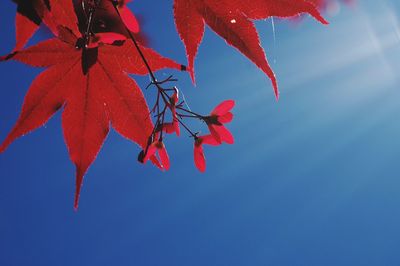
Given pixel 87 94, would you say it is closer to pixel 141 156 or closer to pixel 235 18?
pixel 141 156

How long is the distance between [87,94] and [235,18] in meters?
0.56

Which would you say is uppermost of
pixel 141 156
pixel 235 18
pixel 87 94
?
pixel 235 18

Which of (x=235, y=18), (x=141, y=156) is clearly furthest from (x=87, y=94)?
(x=235, y=18)

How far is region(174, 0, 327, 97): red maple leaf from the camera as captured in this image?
0.90m

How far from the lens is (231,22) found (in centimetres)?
91

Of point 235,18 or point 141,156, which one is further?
point 141,156

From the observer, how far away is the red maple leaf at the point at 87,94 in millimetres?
1111

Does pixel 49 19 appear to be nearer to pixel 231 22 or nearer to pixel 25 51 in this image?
pixel 25 51

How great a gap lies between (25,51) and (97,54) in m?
0.20

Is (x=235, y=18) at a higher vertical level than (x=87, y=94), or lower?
higher

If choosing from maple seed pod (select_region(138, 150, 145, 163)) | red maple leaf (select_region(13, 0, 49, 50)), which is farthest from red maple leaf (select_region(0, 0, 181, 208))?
red maple leaf (select_region(13, 0, 49, 50))

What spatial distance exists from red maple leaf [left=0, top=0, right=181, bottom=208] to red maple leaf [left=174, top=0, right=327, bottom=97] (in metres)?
0.18

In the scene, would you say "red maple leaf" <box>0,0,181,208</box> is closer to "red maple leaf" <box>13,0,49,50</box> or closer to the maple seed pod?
the maple seed pod

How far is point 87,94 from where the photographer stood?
1.21 metres
